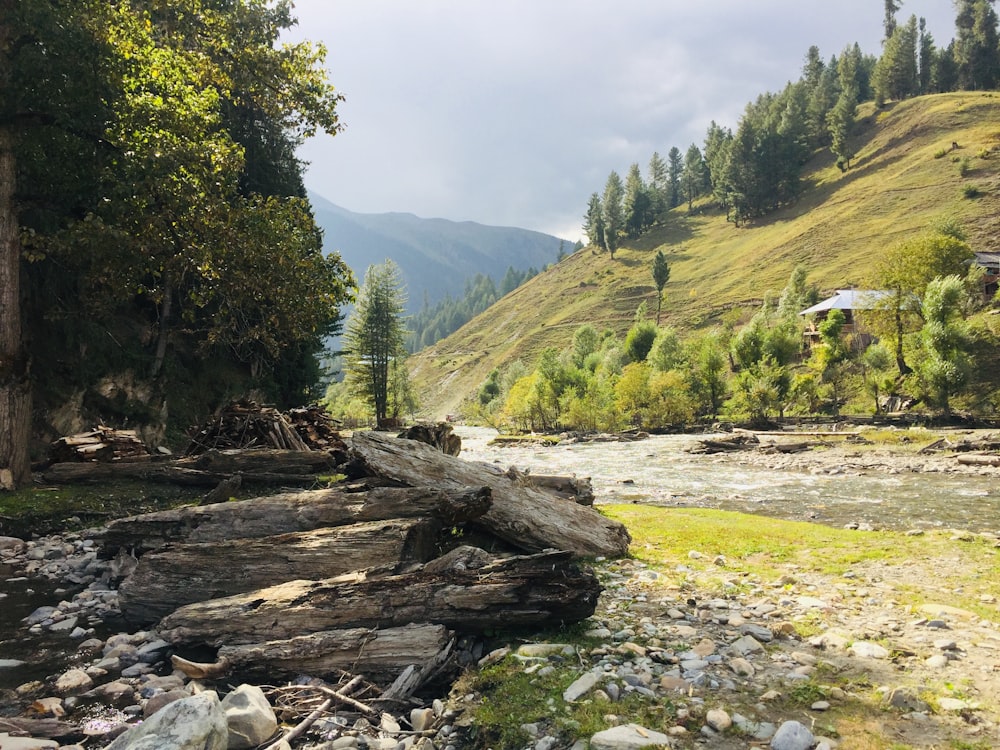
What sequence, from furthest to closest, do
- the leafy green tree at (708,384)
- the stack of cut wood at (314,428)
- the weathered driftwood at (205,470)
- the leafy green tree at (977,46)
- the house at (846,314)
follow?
the leafy green tree at (977,46) < the house at (846,314) < the leafy green tree at (708,384) < the stack of cut wood at (314,428) < the weathered driftwood at (205,470)

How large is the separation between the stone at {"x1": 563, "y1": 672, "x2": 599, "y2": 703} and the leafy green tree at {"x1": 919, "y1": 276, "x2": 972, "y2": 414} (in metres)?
69.7

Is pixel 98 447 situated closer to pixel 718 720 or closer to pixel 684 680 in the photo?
pixel 684 680

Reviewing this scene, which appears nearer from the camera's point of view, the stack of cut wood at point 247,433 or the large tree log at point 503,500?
the large tree log at point 503,500

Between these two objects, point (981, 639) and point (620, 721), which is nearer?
point (620, 721)

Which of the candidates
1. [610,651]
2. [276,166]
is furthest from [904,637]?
[276,166]

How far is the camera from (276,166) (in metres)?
37.6

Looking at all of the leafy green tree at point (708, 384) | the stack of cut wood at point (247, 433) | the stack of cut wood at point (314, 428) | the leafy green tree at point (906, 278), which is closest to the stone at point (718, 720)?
the stack of cut wood at point (247, 433)

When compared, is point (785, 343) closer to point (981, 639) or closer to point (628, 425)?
point (628, 425)

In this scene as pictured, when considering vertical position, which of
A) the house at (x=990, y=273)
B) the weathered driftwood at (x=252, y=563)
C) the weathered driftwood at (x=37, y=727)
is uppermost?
the house at (x=990, y=273)

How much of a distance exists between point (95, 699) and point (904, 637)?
992 cm

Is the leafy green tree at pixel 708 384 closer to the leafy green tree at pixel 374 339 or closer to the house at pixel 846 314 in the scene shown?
the house at pixel 846 314

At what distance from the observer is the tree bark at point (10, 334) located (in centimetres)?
1317

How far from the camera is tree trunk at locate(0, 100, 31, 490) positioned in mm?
13180

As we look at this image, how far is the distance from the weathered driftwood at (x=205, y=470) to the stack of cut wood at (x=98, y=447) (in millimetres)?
614
